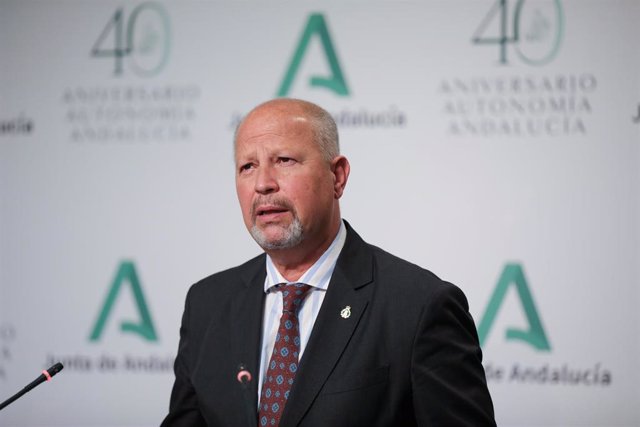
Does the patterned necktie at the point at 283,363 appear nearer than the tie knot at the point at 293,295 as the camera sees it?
Yes

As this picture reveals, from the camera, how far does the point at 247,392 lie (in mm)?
1988

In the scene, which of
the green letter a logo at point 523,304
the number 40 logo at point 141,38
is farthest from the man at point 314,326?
the number 40 logo at point 141,38

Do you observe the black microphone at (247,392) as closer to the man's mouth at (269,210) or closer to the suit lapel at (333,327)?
the suit lapel at (333,327)

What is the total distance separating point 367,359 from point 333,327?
127 mm

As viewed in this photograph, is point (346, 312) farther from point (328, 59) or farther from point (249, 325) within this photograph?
point (328, 59)

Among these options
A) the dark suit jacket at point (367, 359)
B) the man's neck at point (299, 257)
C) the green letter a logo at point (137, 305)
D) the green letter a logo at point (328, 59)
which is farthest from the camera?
the green letter a logo at point (137, 305)

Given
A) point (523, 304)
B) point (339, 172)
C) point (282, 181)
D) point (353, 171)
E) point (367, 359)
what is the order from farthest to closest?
point (353, 171)
point (523, 304)
point (339, 172)
point (282, 181)
point (367, 359)

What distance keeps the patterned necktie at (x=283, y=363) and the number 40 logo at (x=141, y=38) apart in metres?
2.05

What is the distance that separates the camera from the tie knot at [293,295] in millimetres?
2045

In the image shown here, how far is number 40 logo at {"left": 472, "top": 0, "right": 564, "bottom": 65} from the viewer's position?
11.0 ft

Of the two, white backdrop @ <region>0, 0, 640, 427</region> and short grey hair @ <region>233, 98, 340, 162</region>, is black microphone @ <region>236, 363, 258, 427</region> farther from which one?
white backdrop @ <region>0, 0, 640, 427</region>

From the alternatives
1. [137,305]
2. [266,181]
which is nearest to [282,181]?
[266,181]

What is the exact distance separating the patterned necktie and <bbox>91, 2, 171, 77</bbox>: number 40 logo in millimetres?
2047

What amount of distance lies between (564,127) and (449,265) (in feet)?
2.53
